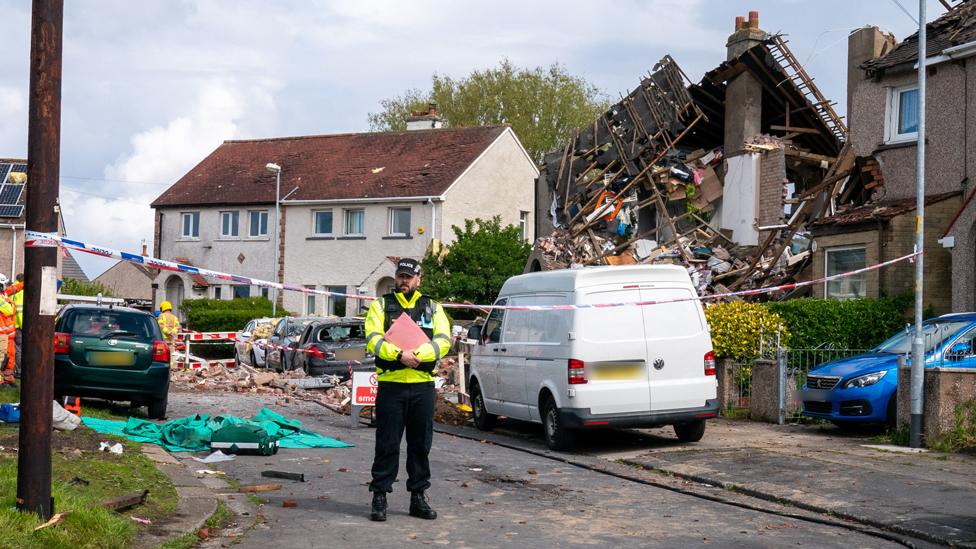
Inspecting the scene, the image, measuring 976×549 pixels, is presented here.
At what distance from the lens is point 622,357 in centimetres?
1264

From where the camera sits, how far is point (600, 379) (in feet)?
41.2

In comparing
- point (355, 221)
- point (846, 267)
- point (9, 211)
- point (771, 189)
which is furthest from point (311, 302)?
point (846, 267)

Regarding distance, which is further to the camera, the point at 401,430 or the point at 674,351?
the point at 674,351

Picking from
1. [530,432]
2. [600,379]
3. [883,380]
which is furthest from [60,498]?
[883,380]

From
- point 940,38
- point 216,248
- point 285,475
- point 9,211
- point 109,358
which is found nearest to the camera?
point 285,475

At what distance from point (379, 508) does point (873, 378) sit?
775 centimetres

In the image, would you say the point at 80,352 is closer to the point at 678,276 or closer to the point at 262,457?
the point at 262,457

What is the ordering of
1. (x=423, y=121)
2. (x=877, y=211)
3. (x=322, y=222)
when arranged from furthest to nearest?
(x=423, y=121), (x=322, y=222), (x=877, y=211)

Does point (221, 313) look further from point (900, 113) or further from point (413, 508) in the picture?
point (413, 508)

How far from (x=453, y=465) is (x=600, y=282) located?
2.79 meters

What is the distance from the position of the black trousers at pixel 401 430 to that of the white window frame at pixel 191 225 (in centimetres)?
4172

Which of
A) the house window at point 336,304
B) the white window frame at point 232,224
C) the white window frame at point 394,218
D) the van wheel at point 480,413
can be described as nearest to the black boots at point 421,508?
the van wheel at point 480,413

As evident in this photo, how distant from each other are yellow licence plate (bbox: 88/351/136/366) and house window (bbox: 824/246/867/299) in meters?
13.4

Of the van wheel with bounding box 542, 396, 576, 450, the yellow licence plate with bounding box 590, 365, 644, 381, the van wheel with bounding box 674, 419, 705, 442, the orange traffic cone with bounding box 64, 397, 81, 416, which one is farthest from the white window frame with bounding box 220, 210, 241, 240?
the yellow licence plate with bounding box 590, 365, 644, 381
